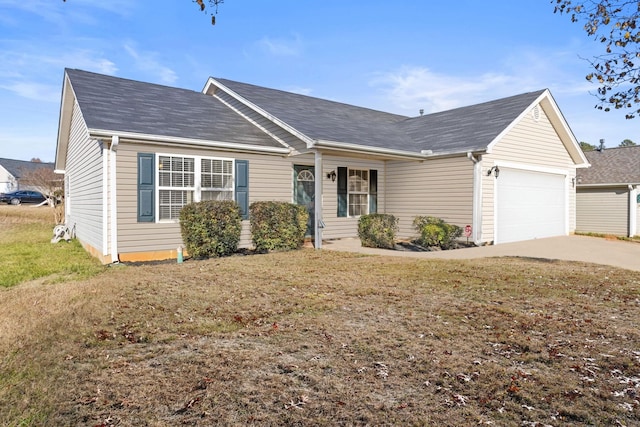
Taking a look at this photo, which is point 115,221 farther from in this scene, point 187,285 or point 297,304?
point 297,304

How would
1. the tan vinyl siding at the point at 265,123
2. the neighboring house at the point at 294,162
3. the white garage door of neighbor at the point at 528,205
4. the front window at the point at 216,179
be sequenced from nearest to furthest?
the neighboring house at the point at 294,162
the front window at the point at 216,179
the tan vinyl siding at the point at 265,123
the white garage door of neighbor at the point at 528,205

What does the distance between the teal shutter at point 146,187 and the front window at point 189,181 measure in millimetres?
181

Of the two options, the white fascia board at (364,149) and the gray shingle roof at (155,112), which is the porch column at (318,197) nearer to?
the white fascia board at (364,149)

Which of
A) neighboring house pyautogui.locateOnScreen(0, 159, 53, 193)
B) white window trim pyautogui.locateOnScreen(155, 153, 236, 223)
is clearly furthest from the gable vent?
neighboring house pyautogui.locateOnScreen(0, 159, 53, 193)

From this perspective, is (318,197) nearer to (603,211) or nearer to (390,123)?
(390,123)

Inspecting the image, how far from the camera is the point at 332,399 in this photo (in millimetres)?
2631

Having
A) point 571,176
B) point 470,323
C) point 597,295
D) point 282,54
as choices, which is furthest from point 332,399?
point 282,54

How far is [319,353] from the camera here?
11.2 ft

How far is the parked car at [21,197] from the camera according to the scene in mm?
36219

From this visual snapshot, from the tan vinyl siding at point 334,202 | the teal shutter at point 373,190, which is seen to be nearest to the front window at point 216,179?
the tan vinyl siding at point 334,202

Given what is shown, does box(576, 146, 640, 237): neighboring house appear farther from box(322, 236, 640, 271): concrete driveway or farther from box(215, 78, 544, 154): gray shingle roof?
box(215, 78, 544, 154): gray shingle roof

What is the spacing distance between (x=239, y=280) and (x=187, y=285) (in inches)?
30.9

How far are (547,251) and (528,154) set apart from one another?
378 cm

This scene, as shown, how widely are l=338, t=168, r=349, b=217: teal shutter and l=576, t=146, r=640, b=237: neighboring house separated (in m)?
12.0
